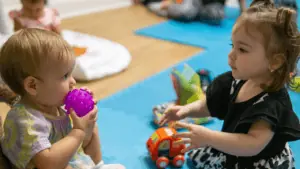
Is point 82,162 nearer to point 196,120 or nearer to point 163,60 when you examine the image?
point 196,120

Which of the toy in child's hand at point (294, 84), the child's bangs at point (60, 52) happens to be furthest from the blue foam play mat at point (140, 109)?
the child's bangs at point (60, 52)

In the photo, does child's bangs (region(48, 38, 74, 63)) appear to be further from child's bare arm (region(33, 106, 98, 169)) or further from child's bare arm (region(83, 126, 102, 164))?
child's bare arm (region(83, 126, 102, 164))

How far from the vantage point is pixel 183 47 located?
2.31 m

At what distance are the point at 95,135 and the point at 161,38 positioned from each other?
5.06 ft

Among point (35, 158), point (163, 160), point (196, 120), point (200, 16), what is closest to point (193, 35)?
point (200, 16)

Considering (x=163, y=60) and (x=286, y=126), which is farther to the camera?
(x=163, y=60)

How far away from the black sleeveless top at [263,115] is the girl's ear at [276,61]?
7cm

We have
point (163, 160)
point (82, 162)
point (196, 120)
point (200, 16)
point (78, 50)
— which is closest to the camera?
point (82, 162)

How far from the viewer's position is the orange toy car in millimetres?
1133

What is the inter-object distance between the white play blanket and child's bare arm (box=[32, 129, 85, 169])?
3.06 feet

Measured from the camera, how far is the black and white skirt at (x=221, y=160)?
0.96 meters

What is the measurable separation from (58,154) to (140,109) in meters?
0.72

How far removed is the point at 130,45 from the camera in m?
2.30

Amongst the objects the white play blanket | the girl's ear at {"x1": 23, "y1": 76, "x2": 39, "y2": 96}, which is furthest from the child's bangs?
the white play blanket
